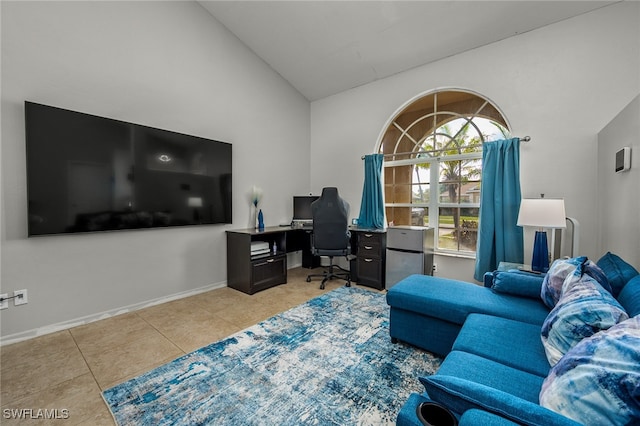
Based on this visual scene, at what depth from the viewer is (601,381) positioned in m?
0.73

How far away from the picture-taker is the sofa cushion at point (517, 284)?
194cm

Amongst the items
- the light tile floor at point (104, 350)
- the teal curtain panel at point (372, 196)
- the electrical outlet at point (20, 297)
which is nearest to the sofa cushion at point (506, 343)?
the light tile floor at point (104, 350)

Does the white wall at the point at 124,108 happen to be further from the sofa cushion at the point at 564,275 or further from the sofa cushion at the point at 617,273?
the sofa cushion at the point at 617,273

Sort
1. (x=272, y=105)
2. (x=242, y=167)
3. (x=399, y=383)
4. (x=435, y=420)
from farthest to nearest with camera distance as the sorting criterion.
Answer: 1. (x=272, y=105)
2. (x=242, y=167)
3. (x=399, y=383)
4. (x=435, y=420)

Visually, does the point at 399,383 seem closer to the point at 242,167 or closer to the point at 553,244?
the point at 553,244

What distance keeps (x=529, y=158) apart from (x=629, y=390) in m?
3.08

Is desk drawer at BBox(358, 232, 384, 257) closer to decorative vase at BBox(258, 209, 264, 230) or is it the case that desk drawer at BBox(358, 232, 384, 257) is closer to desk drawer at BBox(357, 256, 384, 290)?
desk drawer at BBox(357, 256, 384, 290)

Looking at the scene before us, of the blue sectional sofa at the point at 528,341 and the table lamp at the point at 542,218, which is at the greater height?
the table lamp at the point at 542,218

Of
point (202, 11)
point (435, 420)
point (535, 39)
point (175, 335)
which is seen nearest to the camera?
point (435, 420)

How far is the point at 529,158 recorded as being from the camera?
9.96 feet

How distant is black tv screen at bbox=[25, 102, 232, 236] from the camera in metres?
2.22

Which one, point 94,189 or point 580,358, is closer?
point 580,358

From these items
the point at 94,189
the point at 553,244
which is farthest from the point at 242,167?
the point at 553,244

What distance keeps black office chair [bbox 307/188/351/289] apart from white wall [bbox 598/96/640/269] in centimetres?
251
